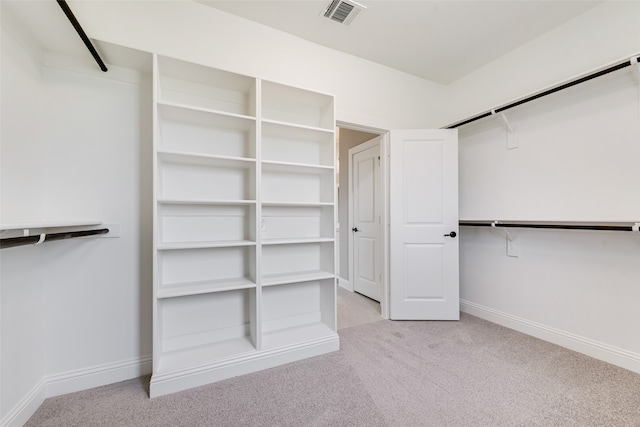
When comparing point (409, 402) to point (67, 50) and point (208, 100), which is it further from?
point (67, 50)

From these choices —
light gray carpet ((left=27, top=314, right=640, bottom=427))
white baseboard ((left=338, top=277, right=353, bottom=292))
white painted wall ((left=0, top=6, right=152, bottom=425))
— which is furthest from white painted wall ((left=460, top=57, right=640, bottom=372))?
white painted wall ((left=0, top=6, right=152, bottom=425))

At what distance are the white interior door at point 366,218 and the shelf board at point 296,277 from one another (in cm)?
128

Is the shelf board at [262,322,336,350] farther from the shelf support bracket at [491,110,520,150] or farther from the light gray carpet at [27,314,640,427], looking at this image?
the shelf support bracket at [491,110,520,150]

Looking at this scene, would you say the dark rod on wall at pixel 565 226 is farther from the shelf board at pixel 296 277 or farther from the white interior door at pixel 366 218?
the shelf board at pixel 296 277

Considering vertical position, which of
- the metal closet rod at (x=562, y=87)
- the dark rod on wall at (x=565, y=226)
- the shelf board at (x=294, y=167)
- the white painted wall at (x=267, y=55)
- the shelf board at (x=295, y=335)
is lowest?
the shelf board at (x=295, y=335)

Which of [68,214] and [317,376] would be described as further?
[317,376]

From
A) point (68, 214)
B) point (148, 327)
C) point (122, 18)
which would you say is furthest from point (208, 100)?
point (148, 327)

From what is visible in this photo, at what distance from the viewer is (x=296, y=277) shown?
209cm

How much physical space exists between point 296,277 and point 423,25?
8.02 feet

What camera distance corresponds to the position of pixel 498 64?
262 centimetres

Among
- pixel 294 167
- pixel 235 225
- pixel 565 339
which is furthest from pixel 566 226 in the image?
pixel 235 225

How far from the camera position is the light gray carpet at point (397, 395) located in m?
1.38

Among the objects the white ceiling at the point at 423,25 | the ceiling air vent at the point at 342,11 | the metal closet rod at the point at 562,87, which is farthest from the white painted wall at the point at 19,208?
the metal closet rod at the point at 562,87

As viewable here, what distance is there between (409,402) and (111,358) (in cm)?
198
